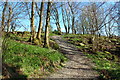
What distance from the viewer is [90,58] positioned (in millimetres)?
9875

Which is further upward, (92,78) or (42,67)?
(42,67)

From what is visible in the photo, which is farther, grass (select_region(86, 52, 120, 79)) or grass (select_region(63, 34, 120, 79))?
grass (select_region(63, 34, 120, 79))

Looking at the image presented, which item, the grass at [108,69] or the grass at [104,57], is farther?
the grass at [104,57]

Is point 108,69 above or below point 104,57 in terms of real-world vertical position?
below

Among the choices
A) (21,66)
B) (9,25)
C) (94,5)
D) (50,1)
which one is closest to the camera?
(9,25)

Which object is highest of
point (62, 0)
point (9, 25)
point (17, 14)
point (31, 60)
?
point (62, 0)

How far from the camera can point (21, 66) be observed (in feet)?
17.3

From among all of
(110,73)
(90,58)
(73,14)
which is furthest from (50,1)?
(73,14)

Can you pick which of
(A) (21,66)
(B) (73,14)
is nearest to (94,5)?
(A) (21,66)

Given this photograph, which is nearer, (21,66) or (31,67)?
(21,66)

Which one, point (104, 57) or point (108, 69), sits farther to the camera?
point (104, 57)

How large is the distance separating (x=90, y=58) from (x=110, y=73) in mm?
3173

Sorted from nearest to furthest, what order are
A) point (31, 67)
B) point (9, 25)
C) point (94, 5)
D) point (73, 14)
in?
point (9, 25), point (31, 67), point (94, 5), point (73, 14)

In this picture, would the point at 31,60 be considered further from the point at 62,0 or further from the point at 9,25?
the point at 62,0
